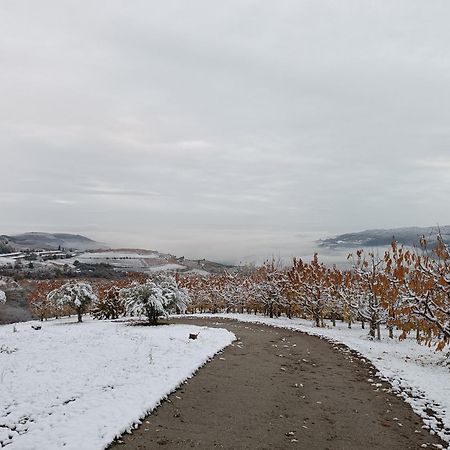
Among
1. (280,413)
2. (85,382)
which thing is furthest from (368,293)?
(85,382)

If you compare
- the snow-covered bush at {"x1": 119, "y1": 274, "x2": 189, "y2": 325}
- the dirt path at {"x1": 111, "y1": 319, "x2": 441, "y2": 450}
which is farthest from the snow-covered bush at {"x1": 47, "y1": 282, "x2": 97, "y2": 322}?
the dirt path at {"x1": 111, "y1": 319, "x2": 441, "y2": 450}

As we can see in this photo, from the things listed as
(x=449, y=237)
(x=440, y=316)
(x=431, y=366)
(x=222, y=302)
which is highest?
(x=449, y=237)

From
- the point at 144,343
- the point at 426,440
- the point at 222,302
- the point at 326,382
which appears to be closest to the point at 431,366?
the point at 326,382

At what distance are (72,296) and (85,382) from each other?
32.8 metres

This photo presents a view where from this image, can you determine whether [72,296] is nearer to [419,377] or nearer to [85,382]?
[85,382]

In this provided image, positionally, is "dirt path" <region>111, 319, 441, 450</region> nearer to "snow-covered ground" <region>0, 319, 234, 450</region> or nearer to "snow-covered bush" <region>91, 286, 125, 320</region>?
"snow-covered ground" <region>0, 319, 234, 450</region>

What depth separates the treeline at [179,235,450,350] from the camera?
1648cm

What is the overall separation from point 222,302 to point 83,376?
191 ft

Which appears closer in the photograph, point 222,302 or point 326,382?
point 326,382

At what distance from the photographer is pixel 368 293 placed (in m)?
30.2

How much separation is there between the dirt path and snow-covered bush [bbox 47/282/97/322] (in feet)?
100.0

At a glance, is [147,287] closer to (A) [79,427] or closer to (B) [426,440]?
(A) [79,427]

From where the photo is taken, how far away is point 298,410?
34.7 ft

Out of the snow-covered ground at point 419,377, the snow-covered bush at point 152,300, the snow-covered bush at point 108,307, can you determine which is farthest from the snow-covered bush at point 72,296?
the snow-covered ground at point 419,377
